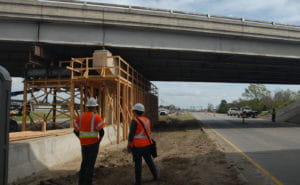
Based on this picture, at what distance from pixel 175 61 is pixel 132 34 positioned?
5774 millimetres

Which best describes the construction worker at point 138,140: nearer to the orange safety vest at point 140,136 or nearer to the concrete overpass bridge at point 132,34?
the orange safety vest at point 140,136

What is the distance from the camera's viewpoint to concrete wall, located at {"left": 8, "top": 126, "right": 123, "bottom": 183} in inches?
218

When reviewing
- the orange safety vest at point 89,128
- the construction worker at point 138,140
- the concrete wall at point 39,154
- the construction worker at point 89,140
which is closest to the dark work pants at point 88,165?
the construction worker at point 89,140

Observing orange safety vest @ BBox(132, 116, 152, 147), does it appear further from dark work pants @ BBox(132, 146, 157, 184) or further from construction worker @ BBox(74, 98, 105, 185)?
construction worker @ BBox(74, 98, 105, 185)

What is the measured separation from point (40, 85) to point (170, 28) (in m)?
9.24

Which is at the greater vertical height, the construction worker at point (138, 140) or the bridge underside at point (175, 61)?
the bridge underside at point (175, 61)

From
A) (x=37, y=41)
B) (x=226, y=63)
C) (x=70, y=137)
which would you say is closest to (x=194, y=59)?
(x=226, y=63)

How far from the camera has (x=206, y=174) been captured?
5730 millimetres

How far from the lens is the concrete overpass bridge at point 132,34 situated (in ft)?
42.4

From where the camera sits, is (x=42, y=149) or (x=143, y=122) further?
(x=42, y=149)

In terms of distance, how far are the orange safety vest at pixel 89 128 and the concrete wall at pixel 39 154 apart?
1920 millimetres

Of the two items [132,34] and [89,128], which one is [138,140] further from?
[132,34]

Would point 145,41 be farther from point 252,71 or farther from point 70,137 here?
point 252,71

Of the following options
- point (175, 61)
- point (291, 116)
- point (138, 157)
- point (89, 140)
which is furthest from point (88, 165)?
point (291, 116)
